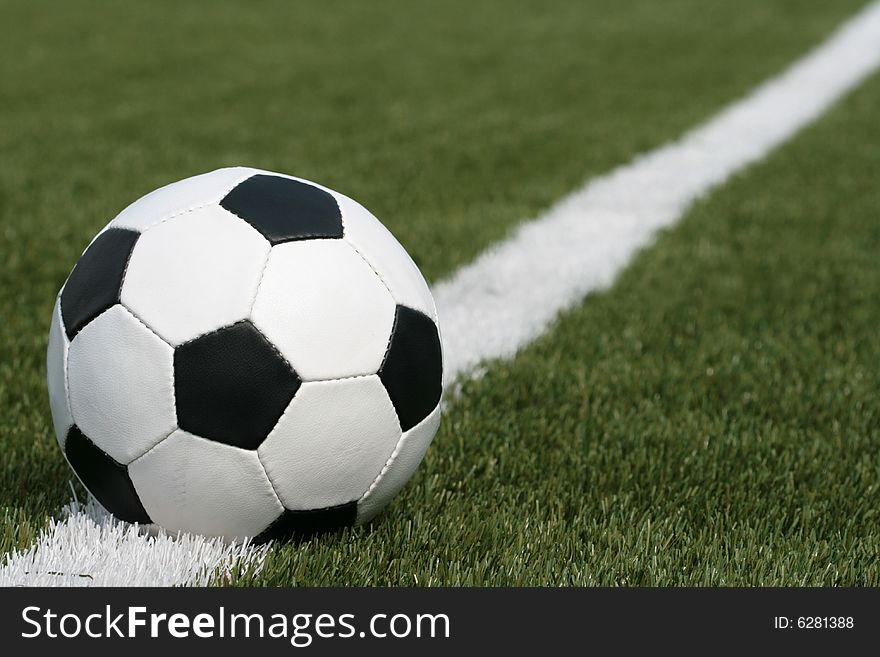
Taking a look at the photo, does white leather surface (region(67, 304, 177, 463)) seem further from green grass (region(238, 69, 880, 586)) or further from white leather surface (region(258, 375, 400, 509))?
Answer: green grass (region(238, 69, 880, 586))

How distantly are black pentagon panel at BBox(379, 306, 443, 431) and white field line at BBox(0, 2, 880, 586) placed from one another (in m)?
→ 0.44

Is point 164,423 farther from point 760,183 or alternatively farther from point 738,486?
point 760,183

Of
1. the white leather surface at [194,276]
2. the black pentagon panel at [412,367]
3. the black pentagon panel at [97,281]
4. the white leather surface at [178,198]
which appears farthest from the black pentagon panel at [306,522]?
the white leather surface at [178,198]

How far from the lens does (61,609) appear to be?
195 cm

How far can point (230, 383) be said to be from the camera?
202 centimetres

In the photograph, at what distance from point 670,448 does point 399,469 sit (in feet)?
3.11

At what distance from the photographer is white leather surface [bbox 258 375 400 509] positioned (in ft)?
6.72

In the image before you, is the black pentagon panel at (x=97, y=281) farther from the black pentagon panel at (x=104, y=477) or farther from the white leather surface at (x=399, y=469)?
the white leather surface at (x=399, y=469)

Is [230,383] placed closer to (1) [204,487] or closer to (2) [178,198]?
(1) [204,487]

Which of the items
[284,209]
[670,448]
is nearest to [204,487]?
[284,209]

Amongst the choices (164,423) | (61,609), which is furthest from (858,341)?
(61,609)

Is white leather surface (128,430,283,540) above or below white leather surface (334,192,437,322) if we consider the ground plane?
below

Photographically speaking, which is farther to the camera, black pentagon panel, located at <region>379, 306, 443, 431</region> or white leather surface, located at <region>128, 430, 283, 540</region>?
black pentagon panel, located at <region>379, 306, 443, 431</region>

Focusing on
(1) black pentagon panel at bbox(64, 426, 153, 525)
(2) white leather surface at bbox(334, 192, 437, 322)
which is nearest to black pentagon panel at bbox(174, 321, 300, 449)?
(1) black pentagon panel at bbox(64, 426, 153, 525)
